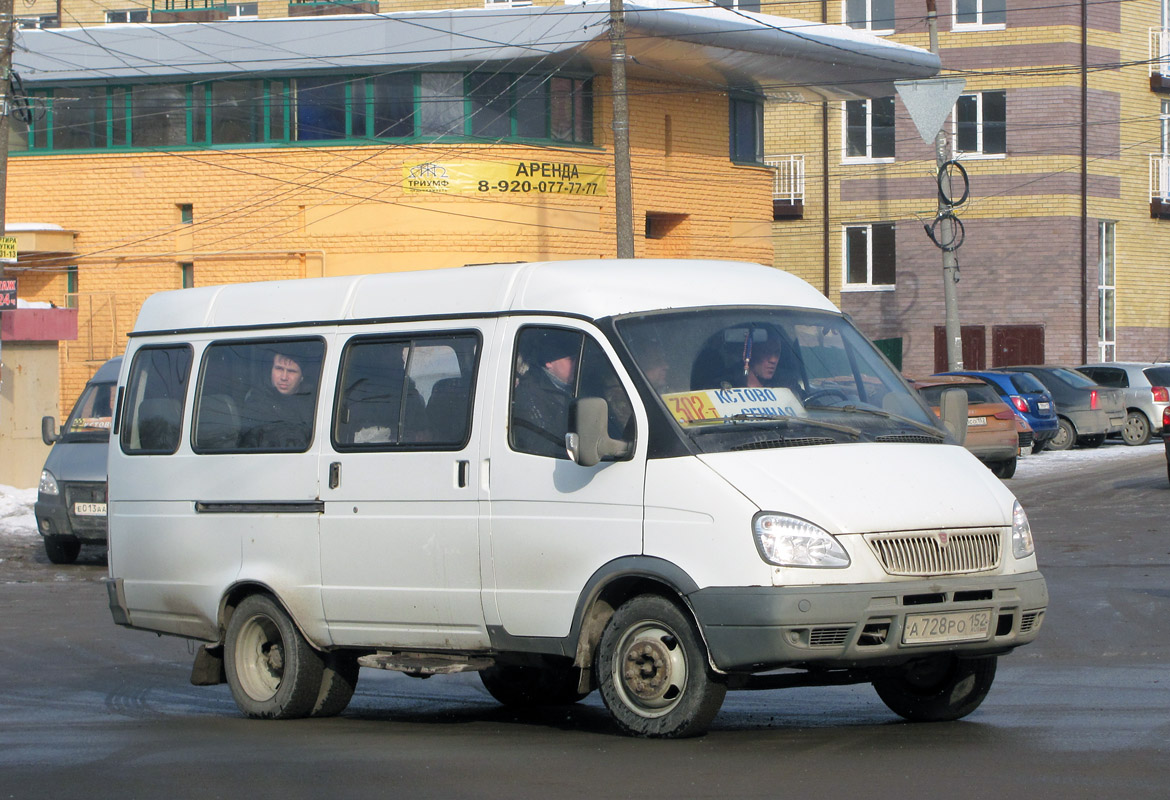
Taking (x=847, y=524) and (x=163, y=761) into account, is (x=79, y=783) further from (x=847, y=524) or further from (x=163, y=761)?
(x=847, y=524)

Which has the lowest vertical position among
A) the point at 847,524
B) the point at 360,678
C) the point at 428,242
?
the point at 360,678

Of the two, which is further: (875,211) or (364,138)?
(875,211)

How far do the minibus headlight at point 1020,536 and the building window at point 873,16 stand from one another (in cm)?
3970

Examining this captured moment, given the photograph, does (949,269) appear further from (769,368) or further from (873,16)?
(769,368)

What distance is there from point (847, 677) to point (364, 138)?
24.5 metres

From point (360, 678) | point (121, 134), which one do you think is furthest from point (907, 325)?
point (360, 678)

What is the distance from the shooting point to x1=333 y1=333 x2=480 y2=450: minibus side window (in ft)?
26.7

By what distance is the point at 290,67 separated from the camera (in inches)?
1209

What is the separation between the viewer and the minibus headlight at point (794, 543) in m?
6.93

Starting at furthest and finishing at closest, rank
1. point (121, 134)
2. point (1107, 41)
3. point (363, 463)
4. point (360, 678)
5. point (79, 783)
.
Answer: point (1107, 41) → point (121, 134) → point (360, 678) → point (363, 463) → point (79, 783)

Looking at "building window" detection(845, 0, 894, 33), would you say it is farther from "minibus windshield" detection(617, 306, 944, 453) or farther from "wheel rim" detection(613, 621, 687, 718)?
"wheel rim" detection(613, 621, 687, 718)

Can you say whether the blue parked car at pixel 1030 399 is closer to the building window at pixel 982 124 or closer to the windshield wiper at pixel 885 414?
the building window at pixel 982 124

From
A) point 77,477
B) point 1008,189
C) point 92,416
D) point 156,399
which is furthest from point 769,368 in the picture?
point 1008,189

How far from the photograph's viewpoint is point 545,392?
7844 millimetres
